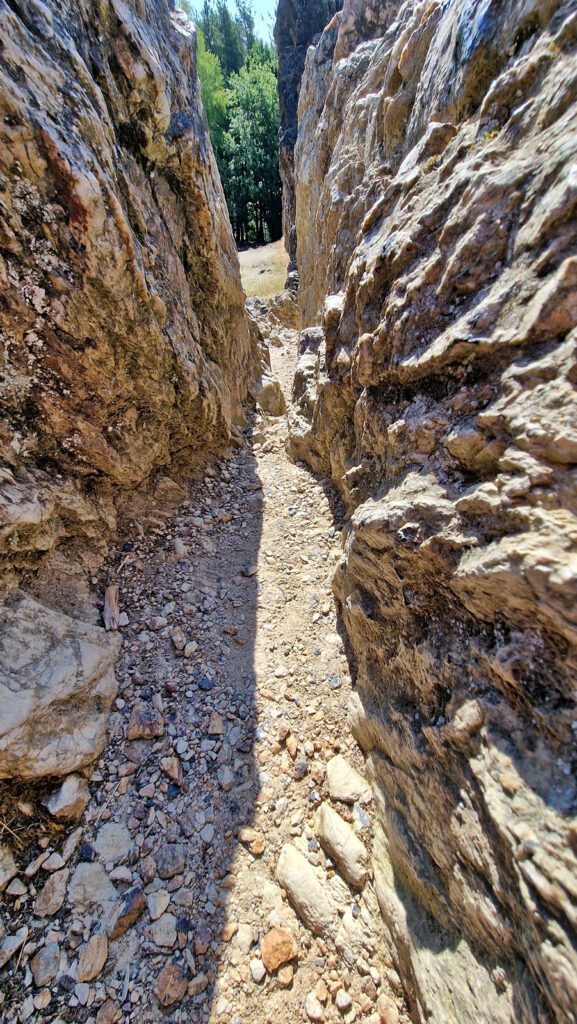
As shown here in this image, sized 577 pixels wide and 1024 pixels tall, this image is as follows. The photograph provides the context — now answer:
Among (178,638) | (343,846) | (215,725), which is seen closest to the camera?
(343,846)

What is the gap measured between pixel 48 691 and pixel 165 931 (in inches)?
77.6

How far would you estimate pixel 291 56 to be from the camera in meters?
22.1

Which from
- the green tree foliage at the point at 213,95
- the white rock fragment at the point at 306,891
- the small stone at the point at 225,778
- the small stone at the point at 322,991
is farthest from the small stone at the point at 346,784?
the green tree foliage at the point at 213,95

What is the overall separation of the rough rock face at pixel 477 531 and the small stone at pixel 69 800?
7.92 ft

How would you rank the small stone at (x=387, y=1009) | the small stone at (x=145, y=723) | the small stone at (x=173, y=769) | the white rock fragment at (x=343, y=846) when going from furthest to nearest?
the small stone at (x=145, y=723) < the small stone at (x=173, y=769) < the white rock fragment at (x=343, y=846) < the small stone at (x=387, y=1009)

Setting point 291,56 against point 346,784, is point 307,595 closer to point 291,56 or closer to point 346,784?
point 346,784

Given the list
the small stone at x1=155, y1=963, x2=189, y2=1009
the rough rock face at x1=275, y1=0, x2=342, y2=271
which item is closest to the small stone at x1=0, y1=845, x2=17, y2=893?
the small stone at x1=155, y1=963, x2=189, y2=1009

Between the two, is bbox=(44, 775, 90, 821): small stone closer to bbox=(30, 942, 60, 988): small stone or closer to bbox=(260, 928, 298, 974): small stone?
bbox=(30, 942, 60, 988): small stone

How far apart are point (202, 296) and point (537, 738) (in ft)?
22.3

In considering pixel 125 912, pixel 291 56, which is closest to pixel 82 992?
pixel 125 912

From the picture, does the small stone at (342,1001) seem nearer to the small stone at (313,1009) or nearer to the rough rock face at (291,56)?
the small stone at (313,1009)

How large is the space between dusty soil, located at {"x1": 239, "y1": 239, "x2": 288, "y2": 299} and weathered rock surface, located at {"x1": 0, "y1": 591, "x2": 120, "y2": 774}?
16.8 m

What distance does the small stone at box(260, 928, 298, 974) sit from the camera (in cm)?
287

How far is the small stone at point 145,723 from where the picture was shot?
385cm
